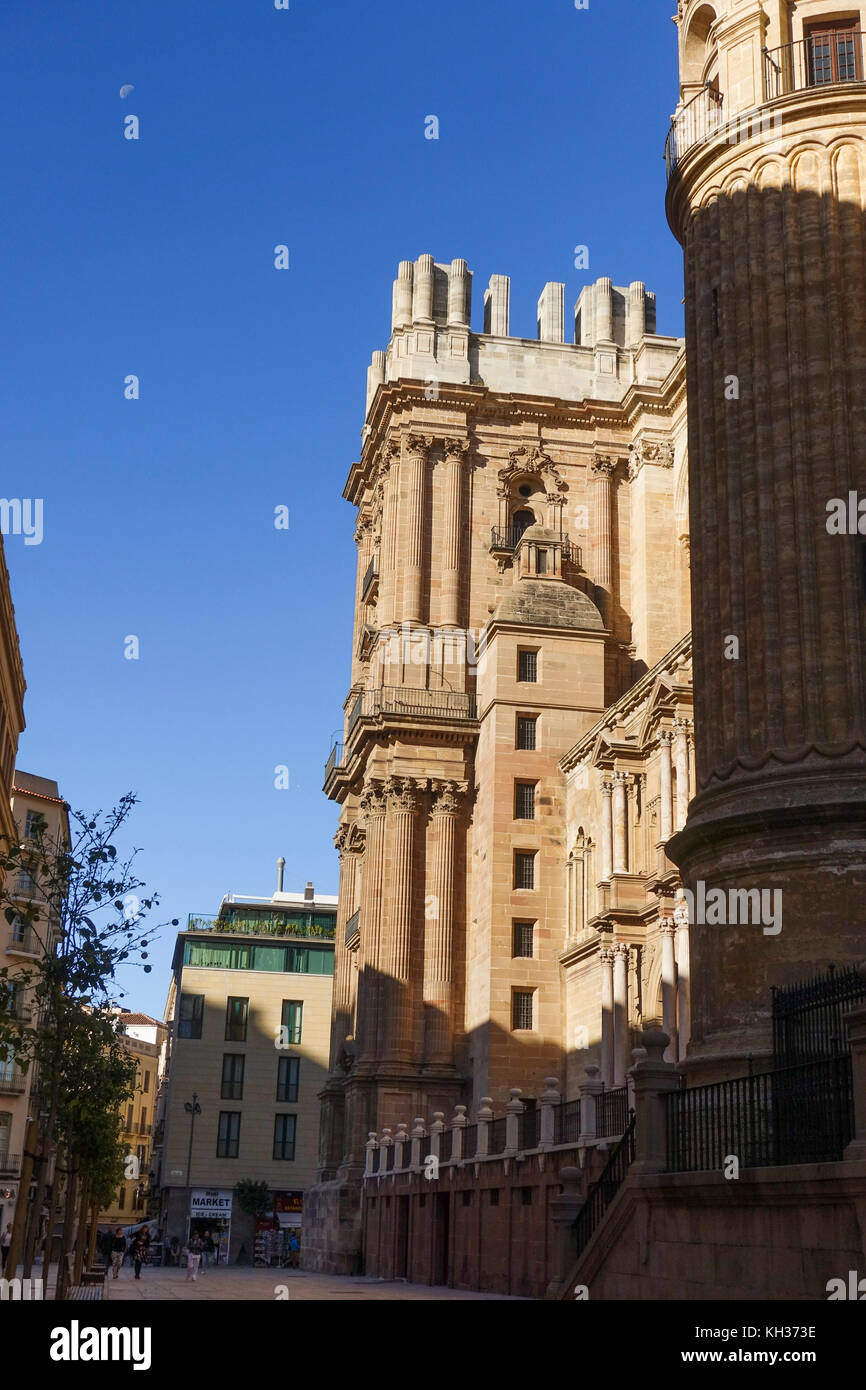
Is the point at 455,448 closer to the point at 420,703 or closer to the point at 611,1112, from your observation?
the point at 420,703

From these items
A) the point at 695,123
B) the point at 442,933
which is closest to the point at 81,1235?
the point at 442,933

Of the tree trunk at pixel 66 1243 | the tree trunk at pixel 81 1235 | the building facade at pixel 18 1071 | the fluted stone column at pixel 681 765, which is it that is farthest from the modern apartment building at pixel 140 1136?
the fluted stone column at pixel 681 765

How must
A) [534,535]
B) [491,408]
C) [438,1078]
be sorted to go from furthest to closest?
1. [491,408]
2. [534,535]
3. [438,1078]

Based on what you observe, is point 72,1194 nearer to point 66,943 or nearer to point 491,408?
point 66,943

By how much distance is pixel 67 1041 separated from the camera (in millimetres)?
26734

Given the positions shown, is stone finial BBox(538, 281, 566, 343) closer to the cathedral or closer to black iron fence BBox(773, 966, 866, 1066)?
the cathedral

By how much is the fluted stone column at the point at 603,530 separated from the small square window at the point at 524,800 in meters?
8.18

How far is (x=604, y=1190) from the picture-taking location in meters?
21.6

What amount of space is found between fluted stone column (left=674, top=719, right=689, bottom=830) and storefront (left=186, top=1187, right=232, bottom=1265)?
4828 cm

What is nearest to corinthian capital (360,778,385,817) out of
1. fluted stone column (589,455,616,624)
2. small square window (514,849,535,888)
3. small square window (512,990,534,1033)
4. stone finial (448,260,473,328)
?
small square window (514,849,535,888)

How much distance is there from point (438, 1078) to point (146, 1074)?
77084 millimetres

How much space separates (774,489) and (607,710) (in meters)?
23.4
